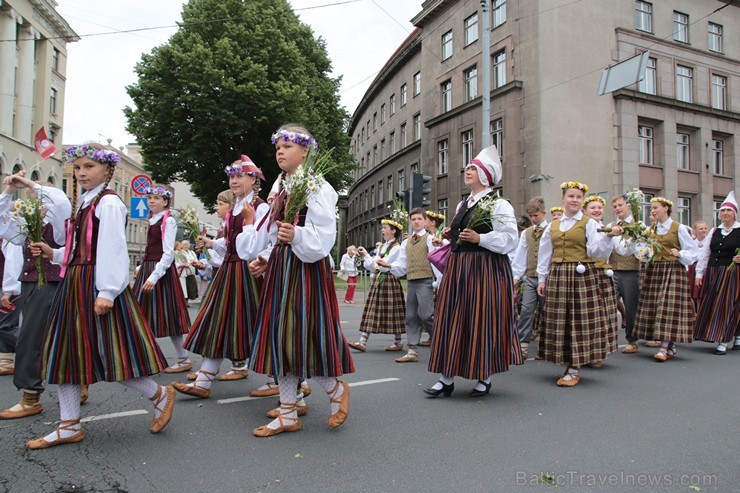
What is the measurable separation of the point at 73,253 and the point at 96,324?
53 centimetres

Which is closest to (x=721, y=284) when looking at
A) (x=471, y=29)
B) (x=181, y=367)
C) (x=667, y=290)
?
(x=667, y=290)

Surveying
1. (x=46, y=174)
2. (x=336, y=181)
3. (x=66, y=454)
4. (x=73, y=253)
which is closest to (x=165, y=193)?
(x=73, y=253)

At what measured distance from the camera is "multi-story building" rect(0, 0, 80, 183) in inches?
1326

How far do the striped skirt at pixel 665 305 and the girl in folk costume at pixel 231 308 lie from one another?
5.53m

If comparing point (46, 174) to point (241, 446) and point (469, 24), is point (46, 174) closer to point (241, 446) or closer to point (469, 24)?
point (469, 24)

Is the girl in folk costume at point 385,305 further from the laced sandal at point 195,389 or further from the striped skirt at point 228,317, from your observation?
the laced sandal at point 195,389

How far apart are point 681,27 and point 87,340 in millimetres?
31150

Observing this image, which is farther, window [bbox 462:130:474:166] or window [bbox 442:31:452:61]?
window [bbox 442:31:452:61]

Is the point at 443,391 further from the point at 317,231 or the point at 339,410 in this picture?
the point at 317,231

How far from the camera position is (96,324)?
3.63 metres

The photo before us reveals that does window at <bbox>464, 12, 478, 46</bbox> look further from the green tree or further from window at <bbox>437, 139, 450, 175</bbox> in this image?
the green tree

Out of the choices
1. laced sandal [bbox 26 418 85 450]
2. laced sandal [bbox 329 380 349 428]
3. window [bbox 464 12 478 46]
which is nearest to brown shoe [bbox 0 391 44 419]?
laced sandal [bbox 26 418 85 450]

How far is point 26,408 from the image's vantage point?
440cm

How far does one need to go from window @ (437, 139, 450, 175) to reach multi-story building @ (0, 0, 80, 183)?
21.8 meters
